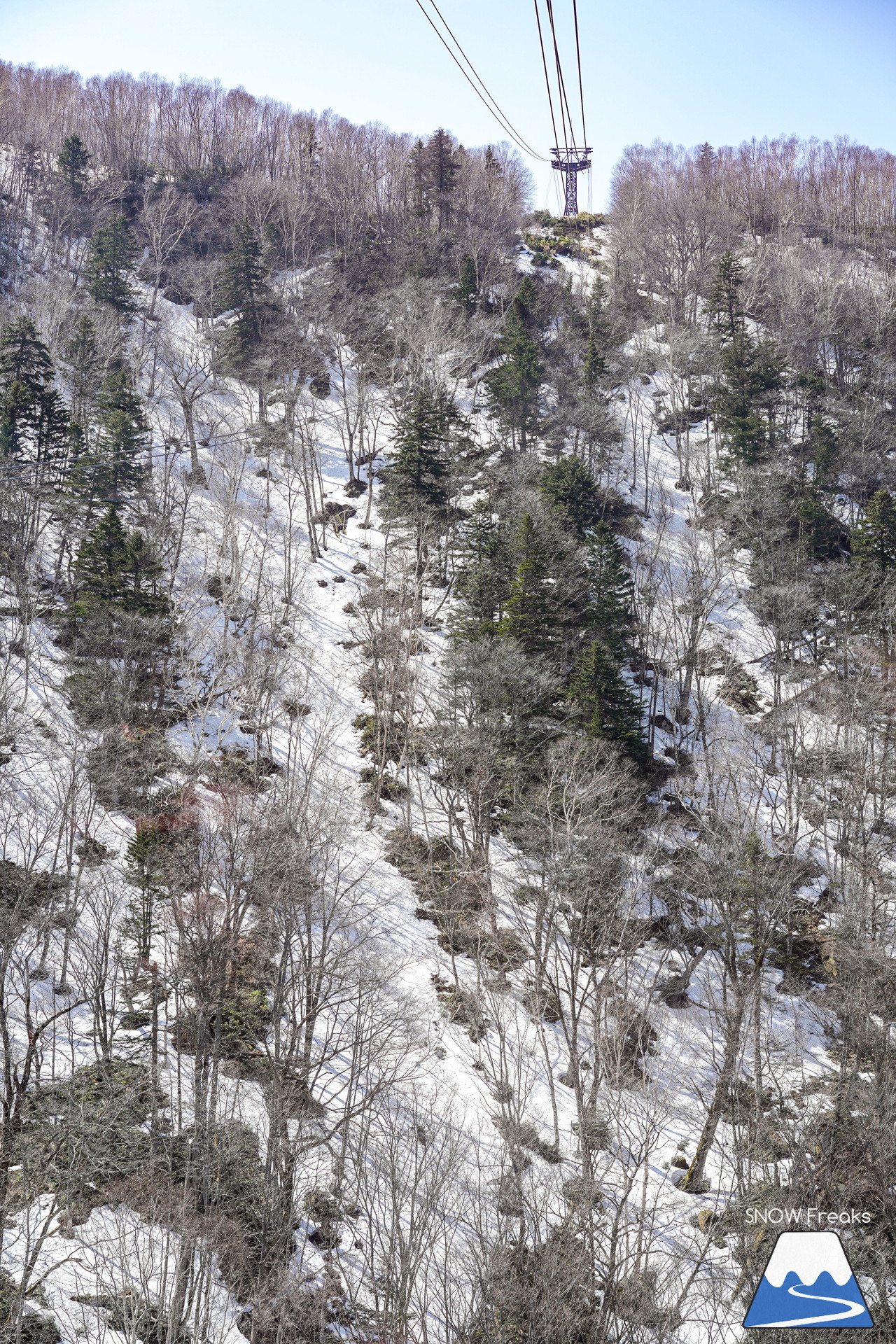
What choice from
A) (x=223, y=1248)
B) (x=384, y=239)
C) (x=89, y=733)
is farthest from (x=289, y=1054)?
(x=384, y=239)

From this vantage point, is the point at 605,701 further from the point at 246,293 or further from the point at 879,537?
the point at 246,293

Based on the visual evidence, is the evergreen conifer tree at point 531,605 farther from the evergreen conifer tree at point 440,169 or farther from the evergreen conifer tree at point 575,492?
the evergreen conifer tree at point 440,169

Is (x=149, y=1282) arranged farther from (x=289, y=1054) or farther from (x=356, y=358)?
(x=356, y=358)

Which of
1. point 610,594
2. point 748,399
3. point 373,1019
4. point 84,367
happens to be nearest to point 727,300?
point 748,399

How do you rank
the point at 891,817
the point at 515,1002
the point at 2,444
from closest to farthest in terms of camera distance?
the point at 515,1002 < the point at 891,817 < the point at 2,444

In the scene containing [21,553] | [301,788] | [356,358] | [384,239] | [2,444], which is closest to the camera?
[301,788]

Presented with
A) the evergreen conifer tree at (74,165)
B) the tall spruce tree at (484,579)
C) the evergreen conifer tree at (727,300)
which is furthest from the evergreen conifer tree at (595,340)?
the evergreen conifer tree at (74,165)

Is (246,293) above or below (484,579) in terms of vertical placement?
above
